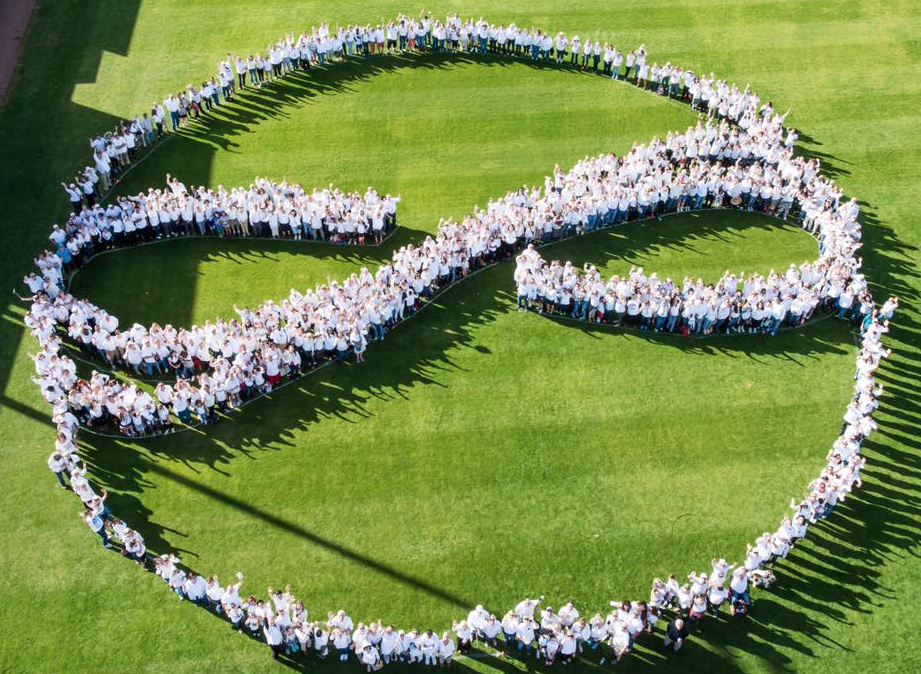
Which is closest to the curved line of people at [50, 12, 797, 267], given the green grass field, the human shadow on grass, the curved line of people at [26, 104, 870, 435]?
the green grass field

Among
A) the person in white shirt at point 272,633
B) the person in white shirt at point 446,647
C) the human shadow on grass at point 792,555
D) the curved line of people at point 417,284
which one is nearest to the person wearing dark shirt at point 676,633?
the human shadow on grass at point 792,555

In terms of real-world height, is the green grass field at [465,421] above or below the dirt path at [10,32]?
below

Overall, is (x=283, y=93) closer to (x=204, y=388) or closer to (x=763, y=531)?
(x=204, y=388)

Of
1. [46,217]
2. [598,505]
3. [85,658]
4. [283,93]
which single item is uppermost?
[283,93]

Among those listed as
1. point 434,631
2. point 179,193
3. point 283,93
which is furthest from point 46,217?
point 434,631

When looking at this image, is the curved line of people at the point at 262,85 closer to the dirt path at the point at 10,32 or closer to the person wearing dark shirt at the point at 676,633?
the dirt path at the point at 10,32

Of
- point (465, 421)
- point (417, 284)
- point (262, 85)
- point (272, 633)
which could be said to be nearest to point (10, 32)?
point (262, 85)

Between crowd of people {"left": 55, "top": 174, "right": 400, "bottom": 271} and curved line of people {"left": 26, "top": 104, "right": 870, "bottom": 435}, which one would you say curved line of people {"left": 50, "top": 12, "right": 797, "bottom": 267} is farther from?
curved line of people {"left": 26, "top": 104, "right": 870, "bottom": 435}
